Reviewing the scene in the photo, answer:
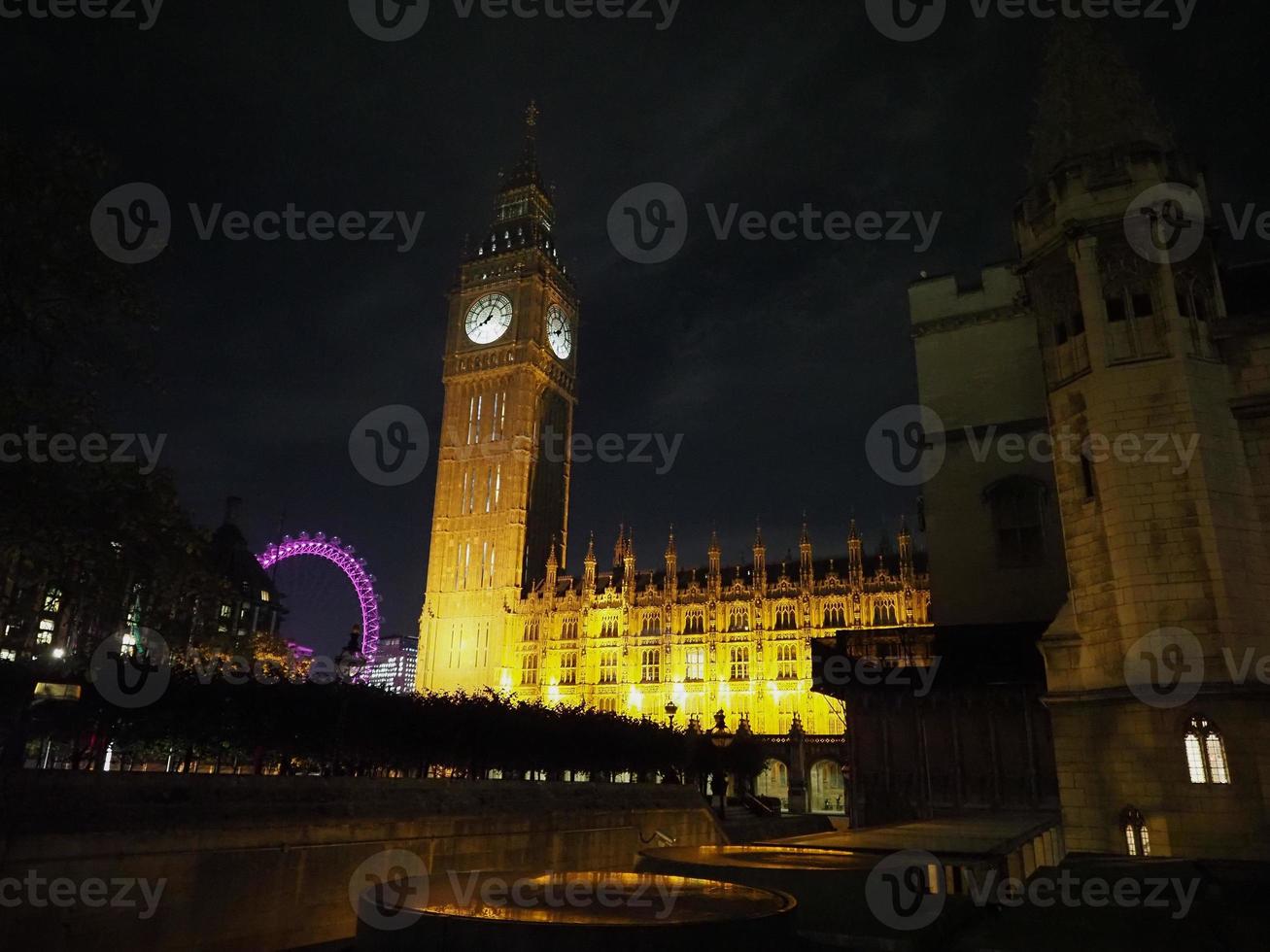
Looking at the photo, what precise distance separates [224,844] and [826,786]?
5454 centimetres

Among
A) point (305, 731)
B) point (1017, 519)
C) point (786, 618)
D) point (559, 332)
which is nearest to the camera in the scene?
point (305, 731)

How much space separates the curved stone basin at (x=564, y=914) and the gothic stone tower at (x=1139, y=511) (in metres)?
10.2

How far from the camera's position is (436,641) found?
266 ft

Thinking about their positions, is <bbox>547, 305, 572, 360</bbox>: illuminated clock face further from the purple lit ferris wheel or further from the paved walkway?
the paved walkway

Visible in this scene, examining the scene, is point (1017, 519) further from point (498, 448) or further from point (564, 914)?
point (498, 448)

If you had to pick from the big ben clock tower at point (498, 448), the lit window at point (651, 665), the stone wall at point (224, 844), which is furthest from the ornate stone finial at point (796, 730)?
the stone wall at point (224, 844)

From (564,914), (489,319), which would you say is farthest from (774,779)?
(564,914)

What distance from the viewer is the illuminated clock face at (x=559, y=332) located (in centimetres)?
9306

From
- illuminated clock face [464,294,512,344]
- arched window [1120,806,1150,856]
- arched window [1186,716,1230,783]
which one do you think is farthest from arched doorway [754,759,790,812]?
illuminated clock face [464,294,512,344]

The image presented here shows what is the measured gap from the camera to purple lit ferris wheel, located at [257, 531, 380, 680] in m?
73.2

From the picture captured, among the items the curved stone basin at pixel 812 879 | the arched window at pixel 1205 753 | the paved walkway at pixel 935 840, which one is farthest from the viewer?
the arched window at pixel 1205 753

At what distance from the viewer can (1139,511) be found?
1486 centimetres

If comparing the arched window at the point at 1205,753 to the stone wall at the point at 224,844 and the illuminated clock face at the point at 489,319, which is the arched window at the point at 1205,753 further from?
the illuminated clock face at the point at 489,319

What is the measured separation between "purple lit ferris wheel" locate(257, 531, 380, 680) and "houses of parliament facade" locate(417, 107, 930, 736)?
5.43m
